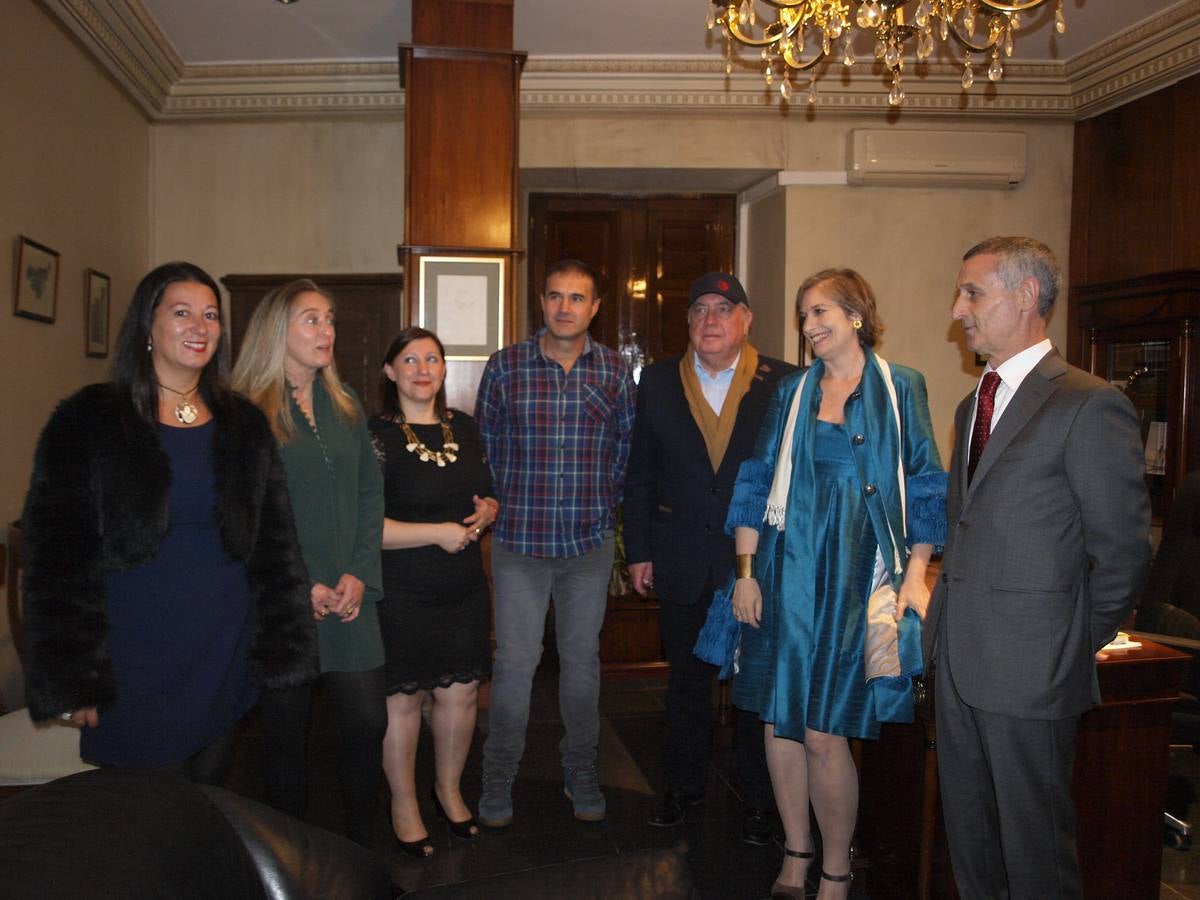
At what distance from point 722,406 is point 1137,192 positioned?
366cm

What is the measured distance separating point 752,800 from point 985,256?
69.9 inches

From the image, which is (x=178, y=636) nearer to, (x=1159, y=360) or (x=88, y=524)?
(x=88, y=524)

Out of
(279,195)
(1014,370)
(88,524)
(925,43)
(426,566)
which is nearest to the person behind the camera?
(88,524)

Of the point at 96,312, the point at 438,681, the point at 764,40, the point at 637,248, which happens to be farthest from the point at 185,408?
the point at 637,248

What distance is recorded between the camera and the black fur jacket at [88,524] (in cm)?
168

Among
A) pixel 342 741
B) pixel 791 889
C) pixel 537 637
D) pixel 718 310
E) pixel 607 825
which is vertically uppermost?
pixel 718 310

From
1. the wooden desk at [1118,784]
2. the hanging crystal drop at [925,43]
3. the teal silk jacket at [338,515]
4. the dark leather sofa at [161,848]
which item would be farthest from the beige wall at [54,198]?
the wooden desk at [1118,784]

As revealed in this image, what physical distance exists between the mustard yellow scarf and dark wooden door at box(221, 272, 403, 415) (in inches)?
119

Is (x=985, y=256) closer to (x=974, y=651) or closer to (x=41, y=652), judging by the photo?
(x=974, y=651)

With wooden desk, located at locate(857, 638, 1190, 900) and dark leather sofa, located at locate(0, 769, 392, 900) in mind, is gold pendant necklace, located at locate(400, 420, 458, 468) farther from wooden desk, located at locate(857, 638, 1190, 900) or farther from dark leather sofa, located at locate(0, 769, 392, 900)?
wooden desk, located at locate(857, 638, 1190, 900)

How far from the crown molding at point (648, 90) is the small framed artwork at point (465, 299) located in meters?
1.50

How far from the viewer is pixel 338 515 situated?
87.7 inches

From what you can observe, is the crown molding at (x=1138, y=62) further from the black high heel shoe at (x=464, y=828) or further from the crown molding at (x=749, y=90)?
A: the black high heel shoe at (x=464, y=828)

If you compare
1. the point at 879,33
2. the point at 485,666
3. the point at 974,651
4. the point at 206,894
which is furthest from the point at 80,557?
the point at 879,33
